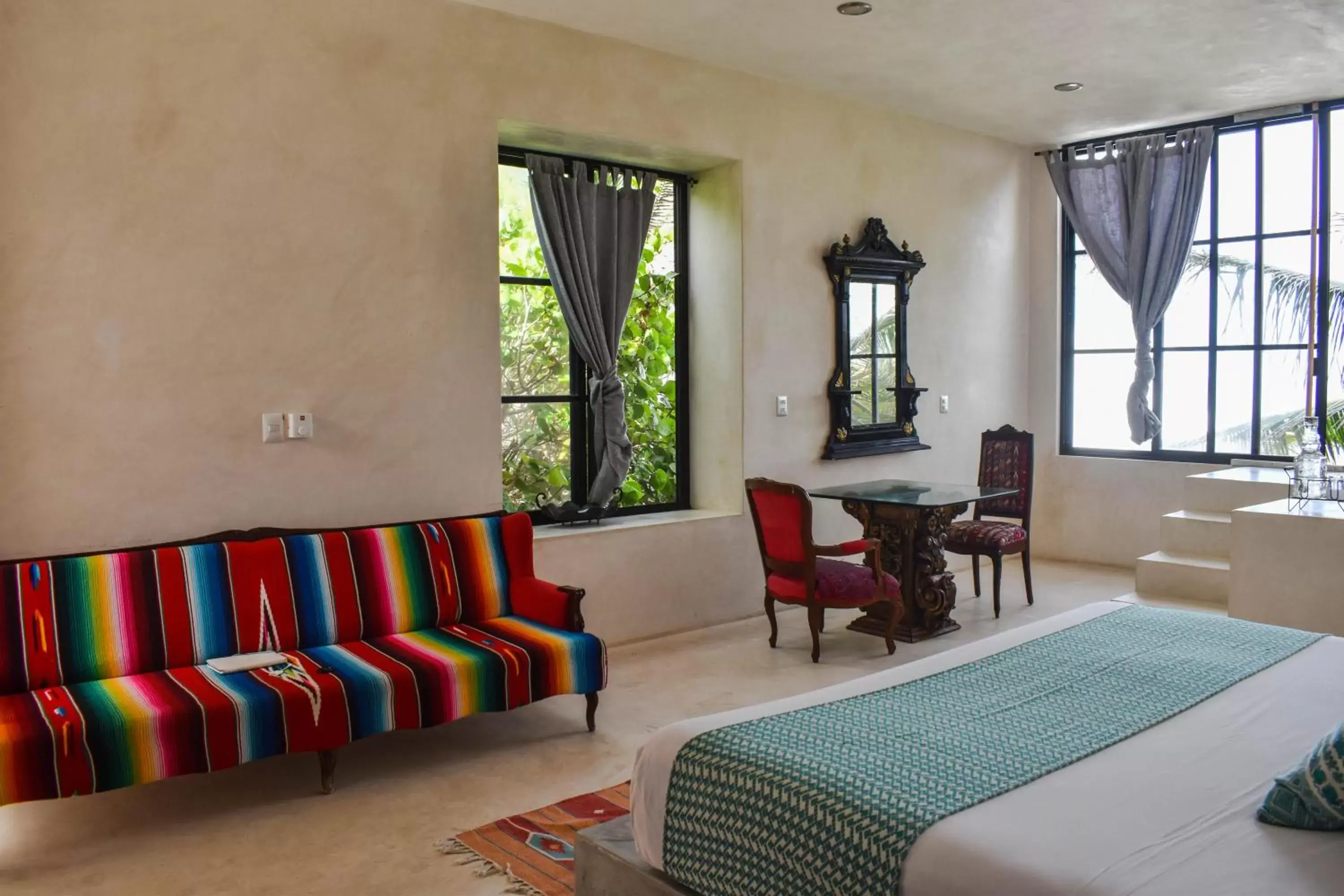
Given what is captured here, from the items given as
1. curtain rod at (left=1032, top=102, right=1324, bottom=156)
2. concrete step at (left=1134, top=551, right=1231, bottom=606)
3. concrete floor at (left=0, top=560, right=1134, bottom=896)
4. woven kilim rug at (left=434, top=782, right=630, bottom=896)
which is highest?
curtain rod at (left=1032, top=102, right=1324, bottom=156)

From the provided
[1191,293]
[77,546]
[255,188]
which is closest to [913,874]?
[77,546]

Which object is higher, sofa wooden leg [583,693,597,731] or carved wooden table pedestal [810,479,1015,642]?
carved wooden table pedestal [810,479,1015,642]

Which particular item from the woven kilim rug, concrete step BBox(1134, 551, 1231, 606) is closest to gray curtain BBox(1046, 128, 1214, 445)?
concrete step BBox(1134, 551, 1231, 606)

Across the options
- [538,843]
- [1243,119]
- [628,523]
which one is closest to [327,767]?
[538,843]

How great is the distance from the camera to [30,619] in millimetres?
3312

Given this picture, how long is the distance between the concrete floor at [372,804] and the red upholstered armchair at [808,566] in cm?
29

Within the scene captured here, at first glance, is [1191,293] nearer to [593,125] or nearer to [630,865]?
[593,125]

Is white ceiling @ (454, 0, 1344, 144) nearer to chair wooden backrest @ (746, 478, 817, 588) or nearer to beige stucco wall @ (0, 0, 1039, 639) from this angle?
beige stucco wall @ (0, 0, 1039, 639)

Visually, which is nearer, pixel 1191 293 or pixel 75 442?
pixel 75 442

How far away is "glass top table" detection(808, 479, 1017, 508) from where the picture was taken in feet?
16.9

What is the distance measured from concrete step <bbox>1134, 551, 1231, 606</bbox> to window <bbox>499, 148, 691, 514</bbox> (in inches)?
104

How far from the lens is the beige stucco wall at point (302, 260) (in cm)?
357

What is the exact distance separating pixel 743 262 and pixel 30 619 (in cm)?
365

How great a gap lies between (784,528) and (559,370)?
139cm
